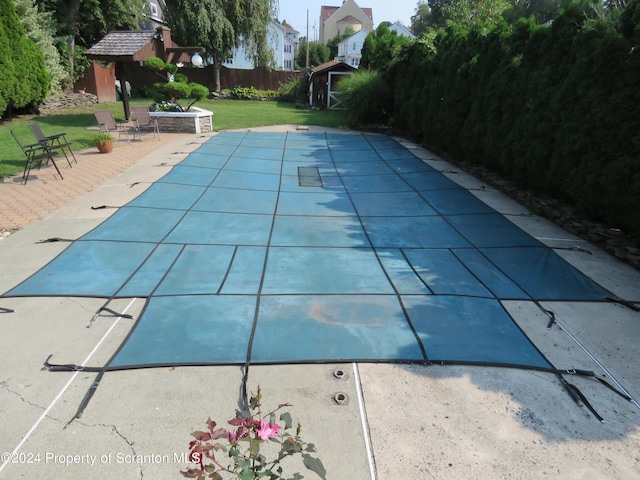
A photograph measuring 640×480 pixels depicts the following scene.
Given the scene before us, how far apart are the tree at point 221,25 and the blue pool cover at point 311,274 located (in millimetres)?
17364

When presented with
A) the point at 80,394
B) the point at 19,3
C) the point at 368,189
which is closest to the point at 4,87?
the point at 19,3

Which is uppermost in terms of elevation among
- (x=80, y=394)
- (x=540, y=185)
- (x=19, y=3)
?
(x=19, y=3)

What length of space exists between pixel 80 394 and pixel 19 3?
53.6 feet

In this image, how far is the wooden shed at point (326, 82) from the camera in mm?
22094

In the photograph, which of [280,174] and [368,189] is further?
[280,174]

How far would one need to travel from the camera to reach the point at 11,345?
3215 mm

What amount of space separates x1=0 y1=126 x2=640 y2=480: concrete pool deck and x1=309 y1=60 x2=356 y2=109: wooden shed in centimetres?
2009

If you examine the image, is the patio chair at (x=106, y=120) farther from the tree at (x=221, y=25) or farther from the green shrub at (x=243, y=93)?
the green shrub at (x=243, y=93)

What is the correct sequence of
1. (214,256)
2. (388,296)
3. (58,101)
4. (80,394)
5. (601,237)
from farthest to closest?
(58,101) < (601,237) < (214,256) < (388,296) < (80,394)

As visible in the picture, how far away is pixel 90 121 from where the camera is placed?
1430 cm

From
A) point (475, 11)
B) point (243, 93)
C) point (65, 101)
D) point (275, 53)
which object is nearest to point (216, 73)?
point (243, 93)

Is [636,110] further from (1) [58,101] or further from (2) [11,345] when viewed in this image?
(1) [58,101]

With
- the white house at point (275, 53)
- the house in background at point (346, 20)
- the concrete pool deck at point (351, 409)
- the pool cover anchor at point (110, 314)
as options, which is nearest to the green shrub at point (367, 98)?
the white house at point (275, 53)

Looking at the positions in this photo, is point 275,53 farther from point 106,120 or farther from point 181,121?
point 106,120
